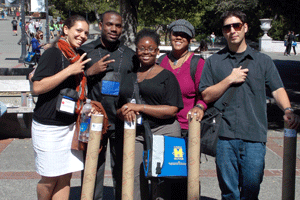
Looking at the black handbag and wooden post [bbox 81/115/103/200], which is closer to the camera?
wooden post [bbox 81/115/103/200]

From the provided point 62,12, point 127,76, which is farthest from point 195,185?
point 62,12

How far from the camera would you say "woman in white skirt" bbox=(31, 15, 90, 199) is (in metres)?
3.01

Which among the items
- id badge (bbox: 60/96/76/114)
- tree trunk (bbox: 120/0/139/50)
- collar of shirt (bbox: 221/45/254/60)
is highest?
tree trunk (bbox: 120/0/139/50)

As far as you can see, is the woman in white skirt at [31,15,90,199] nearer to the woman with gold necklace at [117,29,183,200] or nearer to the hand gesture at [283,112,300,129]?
the woman with gold necklace at [117,29,183,200]

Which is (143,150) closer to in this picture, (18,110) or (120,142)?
(120,142)

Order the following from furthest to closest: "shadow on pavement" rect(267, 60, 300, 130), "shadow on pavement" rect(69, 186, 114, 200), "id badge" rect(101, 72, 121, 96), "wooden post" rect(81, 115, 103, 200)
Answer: "shadow on pavement" rect(267, 60, 300, 130) < "shadow on pavement" rect(69, 186, 114, 200) < "id badge" rect(101, 72, 121, 96) < "wooden post" rect(81, 115, 103, 200)

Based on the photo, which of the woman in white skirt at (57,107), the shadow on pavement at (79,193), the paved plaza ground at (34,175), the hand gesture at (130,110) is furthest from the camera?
the paved plaza ground at (34,175)

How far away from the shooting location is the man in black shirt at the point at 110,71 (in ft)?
11.0

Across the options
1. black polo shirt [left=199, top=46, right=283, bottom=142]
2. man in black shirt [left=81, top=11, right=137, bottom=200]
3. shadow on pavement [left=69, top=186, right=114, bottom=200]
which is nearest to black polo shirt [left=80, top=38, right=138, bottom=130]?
man in black shirt [left=81, top=11, right=137, bottom=200]

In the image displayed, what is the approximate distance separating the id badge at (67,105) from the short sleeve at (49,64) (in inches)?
9.3

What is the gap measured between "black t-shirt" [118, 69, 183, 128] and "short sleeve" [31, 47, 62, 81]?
607 mm

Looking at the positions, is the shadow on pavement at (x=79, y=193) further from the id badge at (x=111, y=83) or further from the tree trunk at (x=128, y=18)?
the tree trunk at (x=128, y=18)

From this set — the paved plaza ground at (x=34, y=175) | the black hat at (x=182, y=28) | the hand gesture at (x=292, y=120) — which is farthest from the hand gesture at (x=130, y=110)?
the hand gesture at (x=292, y=120)

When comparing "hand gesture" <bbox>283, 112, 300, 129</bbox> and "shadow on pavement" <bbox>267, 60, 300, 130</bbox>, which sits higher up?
"hand gesture" <bbox>283, 112, 300, 129</bbox>
